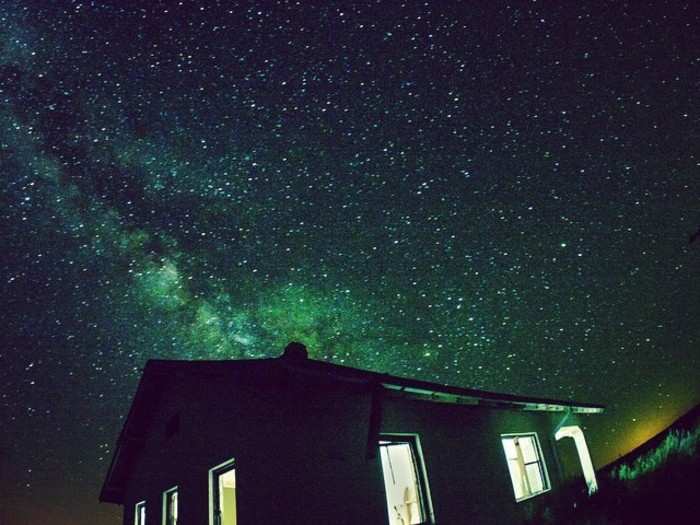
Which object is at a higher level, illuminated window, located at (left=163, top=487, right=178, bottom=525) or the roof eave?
the roof eave

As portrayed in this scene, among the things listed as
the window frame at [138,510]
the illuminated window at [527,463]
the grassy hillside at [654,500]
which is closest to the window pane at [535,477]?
the illuminated window at [527,463]

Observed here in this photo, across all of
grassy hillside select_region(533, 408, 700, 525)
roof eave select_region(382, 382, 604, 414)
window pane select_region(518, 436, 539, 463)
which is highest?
roof eave select_region(382, 382, 604, 414)

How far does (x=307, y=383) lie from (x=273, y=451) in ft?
3.60

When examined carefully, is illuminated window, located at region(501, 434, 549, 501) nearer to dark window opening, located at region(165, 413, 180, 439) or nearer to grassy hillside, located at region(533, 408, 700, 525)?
grassy hillside, located at region(533, 408, 700, 525)

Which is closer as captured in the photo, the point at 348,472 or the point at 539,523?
the point at 348,472

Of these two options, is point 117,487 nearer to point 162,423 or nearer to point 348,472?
point 162,423

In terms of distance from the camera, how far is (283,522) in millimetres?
6336

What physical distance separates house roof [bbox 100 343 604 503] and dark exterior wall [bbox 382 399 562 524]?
422mm

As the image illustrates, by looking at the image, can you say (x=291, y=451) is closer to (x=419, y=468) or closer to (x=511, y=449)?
(x=419, y=468)

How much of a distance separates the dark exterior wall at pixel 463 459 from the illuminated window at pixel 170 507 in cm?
586

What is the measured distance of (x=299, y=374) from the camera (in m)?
7.05

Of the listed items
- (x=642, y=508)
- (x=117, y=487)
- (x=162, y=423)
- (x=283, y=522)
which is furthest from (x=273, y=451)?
(x=117, y=487)

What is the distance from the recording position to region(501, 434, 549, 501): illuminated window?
1170 centimetres

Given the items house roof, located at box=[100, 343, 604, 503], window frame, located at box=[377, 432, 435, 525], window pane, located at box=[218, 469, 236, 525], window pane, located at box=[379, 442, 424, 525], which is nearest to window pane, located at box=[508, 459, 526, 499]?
house roof, located at box=[100, 343, 604, 503]
